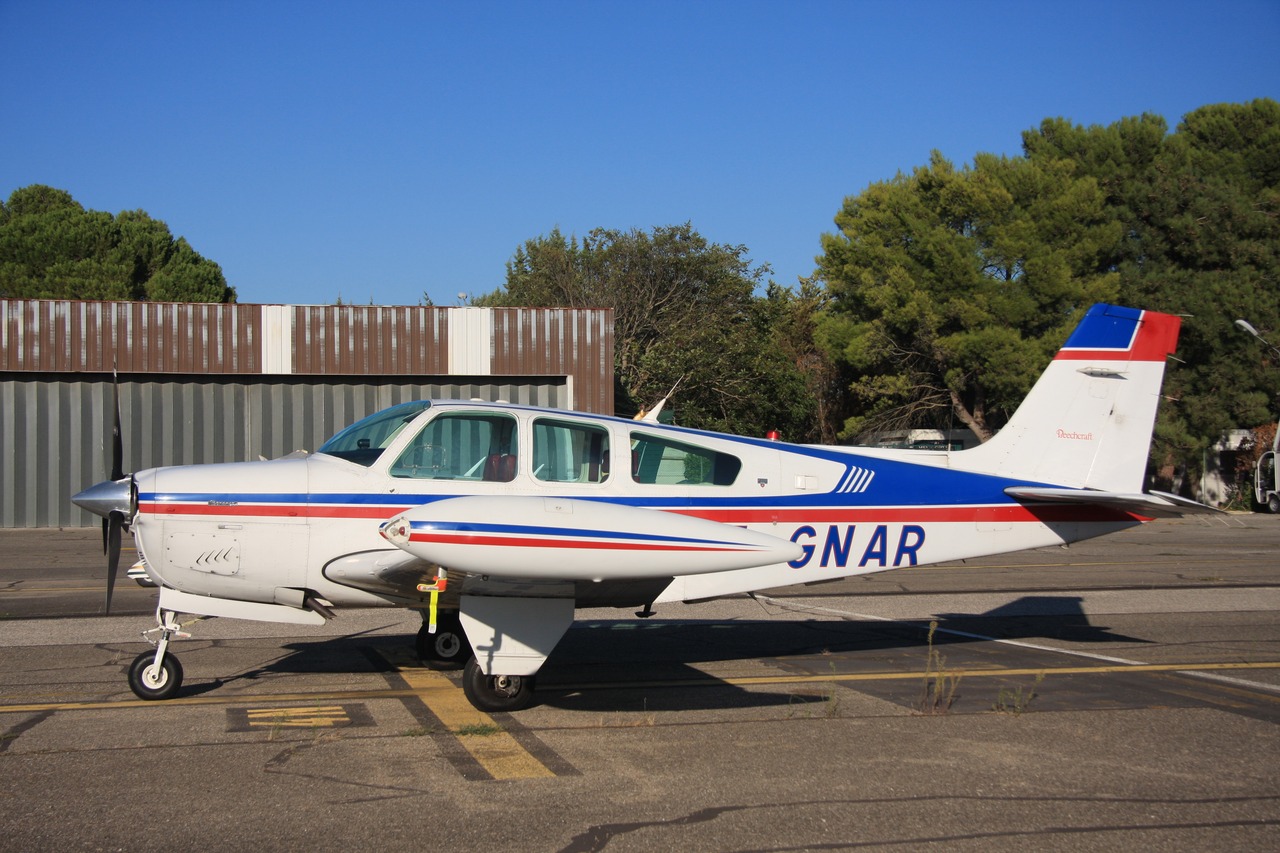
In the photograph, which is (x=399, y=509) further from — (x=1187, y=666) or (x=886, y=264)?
(x=886, y=264)

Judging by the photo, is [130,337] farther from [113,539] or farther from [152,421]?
[113,539]

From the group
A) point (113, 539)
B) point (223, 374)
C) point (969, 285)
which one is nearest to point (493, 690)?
point (113, 539)

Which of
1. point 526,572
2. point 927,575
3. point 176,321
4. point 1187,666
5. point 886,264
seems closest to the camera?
point 526,572

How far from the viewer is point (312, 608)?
24.9 feet

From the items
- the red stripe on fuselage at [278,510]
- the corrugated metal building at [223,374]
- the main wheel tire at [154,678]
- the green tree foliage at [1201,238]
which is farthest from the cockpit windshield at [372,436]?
the green tree foliage at [1201,238]

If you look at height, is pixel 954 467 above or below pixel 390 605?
above

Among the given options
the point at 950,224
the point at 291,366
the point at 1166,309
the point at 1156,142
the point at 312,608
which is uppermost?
the point at 1156,142

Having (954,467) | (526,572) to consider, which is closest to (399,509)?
(526,572)

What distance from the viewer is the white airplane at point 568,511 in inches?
254

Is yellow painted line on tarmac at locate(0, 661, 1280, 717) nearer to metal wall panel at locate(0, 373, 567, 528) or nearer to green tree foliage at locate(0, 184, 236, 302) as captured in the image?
metal wall panel at locate(0, 373, 567, 528)

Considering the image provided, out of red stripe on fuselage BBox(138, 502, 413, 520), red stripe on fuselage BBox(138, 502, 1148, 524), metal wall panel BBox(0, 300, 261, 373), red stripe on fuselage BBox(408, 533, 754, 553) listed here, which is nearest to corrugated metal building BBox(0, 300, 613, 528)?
metal wall panel BBox(0, 300, 261, 373)

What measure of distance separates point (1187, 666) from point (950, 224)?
102 ft

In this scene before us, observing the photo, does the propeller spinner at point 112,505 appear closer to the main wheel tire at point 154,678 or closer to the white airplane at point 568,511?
the white airplane at point 568,511

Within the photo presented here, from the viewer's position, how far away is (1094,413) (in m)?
9.39
